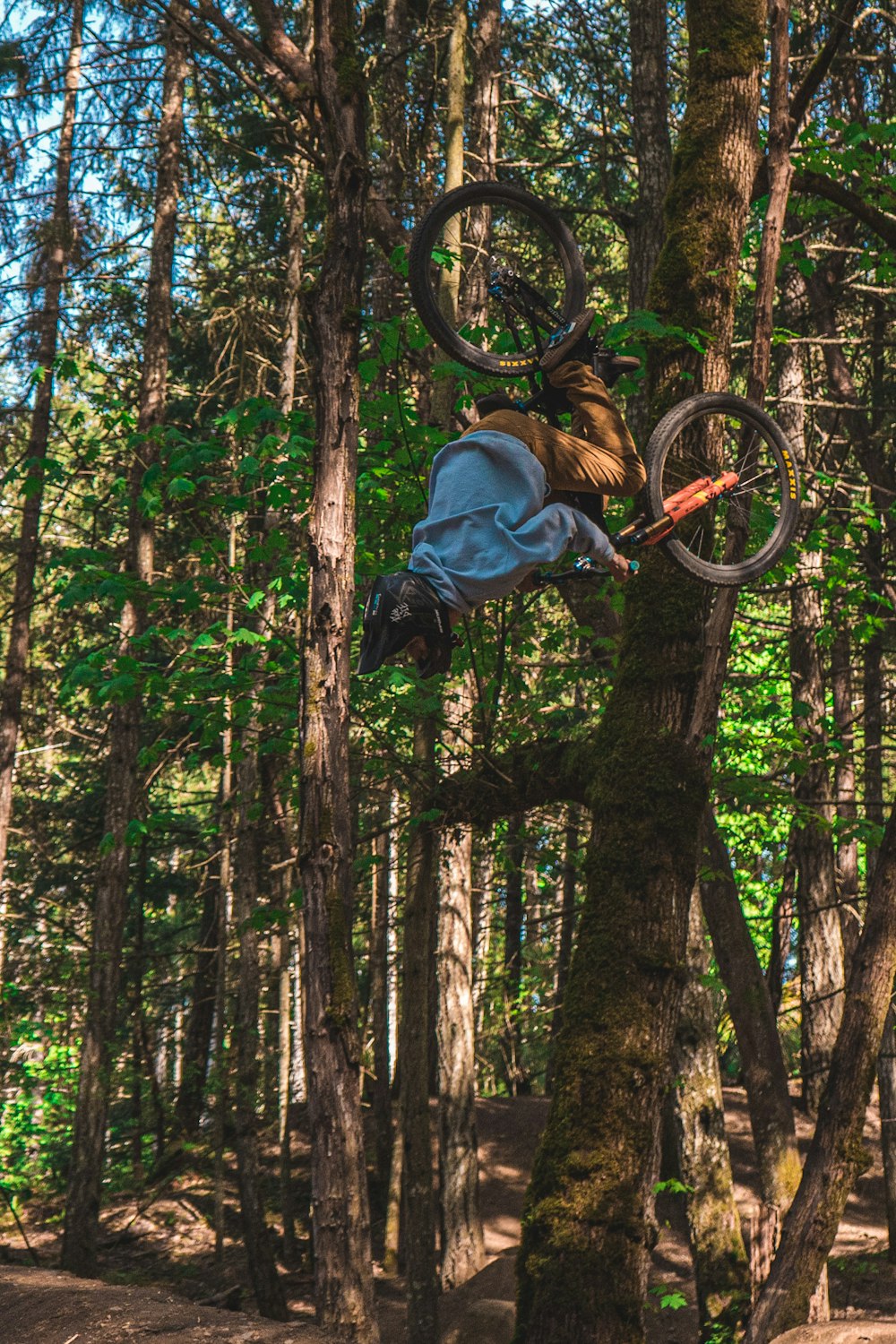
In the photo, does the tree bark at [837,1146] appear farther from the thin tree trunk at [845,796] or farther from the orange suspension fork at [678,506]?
the thin tree trunk at [845,796]

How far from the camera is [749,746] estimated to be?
8.26 m

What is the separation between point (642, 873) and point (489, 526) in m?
1.45

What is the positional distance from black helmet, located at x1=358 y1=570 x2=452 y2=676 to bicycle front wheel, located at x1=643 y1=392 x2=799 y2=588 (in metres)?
1.27

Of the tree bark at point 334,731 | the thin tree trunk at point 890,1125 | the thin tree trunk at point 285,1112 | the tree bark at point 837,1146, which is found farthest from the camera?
the thin tree trunk at point 285,1112

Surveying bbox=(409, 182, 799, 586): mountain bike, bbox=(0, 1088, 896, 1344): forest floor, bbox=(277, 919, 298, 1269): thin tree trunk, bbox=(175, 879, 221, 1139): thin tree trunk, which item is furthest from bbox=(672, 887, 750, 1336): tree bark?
bbox=(175, 879, 221, 1139): thin tree trunk

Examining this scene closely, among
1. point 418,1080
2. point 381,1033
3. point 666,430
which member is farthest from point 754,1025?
point 381,1033

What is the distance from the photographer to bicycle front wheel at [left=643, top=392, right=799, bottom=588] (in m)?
4.93

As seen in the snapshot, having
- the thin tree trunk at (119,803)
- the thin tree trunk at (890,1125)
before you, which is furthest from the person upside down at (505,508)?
the thin tree trunk at (890,1125)

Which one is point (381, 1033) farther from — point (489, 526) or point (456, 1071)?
point (489, 526)

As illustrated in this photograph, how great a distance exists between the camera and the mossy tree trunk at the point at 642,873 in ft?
13.1

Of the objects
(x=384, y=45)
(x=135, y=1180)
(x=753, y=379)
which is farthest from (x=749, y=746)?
(x=135, y=1180)

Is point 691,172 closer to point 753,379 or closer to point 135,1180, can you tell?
point 753,379

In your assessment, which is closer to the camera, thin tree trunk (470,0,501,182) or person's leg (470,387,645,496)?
person's leg (470,387,645,496)

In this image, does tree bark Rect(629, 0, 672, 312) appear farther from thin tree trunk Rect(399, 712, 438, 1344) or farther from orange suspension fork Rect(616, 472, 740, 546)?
orange suspension fork Rect(616, 472, 740, 546)
